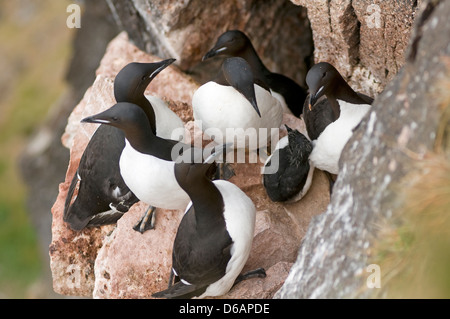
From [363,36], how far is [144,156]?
6.90 feet

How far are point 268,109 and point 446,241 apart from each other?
8.31 ft

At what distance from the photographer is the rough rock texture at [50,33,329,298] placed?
4906mm

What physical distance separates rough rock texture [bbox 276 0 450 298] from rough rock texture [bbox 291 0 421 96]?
1.85 metres

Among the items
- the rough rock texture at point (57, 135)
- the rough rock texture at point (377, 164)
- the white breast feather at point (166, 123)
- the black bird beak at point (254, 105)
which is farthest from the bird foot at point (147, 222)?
the rough rock texture at point (57, 135)

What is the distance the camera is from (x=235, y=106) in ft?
16.4

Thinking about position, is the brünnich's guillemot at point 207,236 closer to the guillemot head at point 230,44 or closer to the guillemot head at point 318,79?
the guillemot head at point 318,79

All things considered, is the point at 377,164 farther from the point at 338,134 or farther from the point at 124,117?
the point at 124,117

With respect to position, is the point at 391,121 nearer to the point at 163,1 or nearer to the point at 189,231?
the point at 189,231

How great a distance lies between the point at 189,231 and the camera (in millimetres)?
4359

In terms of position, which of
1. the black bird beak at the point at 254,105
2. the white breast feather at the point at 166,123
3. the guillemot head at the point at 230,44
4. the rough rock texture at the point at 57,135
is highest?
the guillemot head at the point at 230,44

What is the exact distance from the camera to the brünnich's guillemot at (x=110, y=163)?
5.01 meters

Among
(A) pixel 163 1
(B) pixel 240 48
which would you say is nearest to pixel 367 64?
(B) pixel 240 48

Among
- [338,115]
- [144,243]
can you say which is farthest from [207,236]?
[338,115]

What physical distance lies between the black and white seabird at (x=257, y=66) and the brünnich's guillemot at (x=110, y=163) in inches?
31.0
